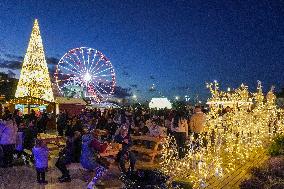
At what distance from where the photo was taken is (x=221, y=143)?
1393 centimetres

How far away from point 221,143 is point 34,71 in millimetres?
15560

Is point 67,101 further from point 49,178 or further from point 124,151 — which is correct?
point 49,178

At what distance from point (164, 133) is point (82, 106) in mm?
21352

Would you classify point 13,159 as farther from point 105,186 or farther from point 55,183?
point 105,186

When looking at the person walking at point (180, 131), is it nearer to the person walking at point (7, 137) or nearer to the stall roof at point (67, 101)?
the person walking at point (7, 137)

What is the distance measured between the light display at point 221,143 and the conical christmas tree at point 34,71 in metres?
13.0

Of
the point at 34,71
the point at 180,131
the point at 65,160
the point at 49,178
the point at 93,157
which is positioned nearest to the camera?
the point at 93,157

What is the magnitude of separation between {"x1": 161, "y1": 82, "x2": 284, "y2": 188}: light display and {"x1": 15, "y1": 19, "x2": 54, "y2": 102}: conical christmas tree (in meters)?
13.0

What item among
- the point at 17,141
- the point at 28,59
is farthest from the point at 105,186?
the point at 28,59

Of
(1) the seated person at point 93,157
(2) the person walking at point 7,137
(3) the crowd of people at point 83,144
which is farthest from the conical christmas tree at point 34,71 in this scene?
(1) the seated person at point 93,157

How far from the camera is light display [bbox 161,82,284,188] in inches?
395

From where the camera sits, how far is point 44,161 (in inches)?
364

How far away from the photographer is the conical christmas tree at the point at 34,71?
82.9ft

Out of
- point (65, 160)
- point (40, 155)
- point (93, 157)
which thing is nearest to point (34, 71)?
point (65, 160)
